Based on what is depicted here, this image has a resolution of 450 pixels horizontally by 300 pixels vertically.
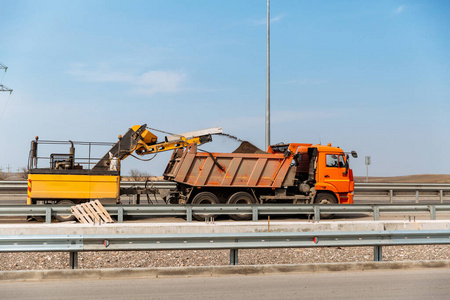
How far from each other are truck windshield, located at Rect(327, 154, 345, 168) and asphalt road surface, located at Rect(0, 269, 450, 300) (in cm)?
988

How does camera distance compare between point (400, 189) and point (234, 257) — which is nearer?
point (234, 257)

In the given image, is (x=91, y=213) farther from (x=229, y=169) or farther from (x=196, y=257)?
(x=196, y=257)

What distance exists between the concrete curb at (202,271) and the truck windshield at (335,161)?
918 centimetres

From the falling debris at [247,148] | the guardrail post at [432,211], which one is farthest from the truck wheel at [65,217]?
the guardrail post at [432,211]

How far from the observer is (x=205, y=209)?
49.9 feet

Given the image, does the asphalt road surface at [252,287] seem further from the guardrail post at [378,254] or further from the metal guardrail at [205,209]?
the metal guardrail at [205,209]

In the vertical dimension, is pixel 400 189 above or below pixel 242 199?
above

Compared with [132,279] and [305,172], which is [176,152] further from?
[132,279]

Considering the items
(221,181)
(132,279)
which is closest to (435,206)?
(221,181)

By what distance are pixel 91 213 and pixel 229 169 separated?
198 inches

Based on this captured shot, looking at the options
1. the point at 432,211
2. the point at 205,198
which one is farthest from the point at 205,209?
the point at 432,211

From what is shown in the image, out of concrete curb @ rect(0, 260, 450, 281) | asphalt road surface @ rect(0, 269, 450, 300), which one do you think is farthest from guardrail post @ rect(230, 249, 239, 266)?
asphalt road surface @ rect(0, 269, 450, 300)

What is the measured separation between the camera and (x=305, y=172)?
18453 mm

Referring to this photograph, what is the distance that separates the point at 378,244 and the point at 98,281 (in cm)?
500
